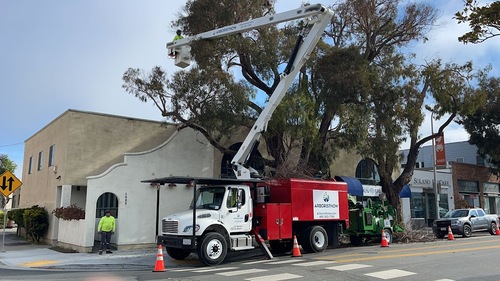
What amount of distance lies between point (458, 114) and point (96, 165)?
18787 millimetres

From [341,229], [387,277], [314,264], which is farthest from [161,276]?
[341,229]

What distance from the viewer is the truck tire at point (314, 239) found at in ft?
52.0

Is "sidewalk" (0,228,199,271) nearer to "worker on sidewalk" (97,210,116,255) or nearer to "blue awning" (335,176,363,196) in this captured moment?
"worker on sidewalk" (97,210,116,255)

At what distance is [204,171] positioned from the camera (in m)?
21.8

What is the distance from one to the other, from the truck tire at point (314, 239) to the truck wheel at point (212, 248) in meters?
3.83

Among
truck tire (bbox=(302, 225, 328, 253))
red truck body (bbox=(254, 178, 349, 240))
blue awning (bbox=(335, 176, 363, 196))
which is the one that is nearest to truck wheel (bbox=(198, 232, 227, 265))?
red truck body (bbox=(254, 178, 349, 240))

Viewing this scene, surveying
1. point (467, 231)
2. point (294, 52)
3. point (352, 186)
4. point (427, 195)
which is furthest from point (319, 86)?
point (427, 195)

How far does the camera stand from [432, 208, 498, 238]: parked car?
24625mm

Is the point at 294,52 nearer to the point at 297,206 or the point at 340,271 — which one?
the point at 297,206

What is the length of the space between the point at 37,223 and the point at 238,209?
42.6ft

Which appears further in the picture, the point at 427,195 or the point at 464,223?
the point at 427,195

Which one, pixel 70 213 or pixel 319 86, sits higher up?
pixel 319 86

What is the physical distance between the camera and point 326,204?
54.9 ft

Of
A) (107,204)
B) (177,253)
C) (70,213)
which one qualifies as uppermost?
(107,204)
